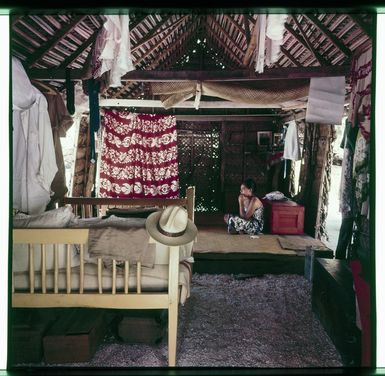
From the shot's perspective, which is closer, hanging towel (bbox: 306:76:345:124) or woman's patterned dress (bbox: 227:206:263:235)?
hanging towel (bbox: 306:76:345:124)

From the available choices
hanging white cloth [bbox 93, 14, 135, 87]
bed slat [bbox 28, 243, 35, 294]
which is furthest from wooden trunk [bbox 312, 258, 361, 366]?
hanging white cloth [bbox 93, 14, 135, 87]

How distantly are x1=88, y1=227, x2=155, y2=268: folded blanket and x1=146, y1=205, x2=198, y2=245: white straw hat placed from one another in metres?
0.11

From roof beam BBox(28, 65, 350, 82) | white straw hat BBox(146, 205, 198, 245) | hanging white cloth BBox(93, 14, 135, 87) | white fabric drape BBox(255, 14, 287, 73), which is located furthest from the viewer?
roof beam BBox(28, 65, 350, 82)

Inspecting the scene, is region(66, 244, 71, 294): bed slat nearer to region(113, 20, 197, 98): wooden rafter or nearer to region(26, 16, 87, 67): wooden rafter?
region(26, 16, 87, 67): wooden rafter

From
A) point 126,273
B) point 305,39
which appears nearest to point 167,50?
point 305,39

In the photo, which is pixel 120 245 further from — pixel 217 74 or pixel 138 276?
pixel 217 74

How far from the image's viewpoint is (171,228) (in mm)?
2961

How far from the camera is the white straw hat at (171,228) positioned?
2921 mm

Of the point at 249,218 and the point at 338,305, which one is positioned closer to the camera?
the point at 338,305

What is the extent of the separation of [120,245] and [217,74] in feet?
8.89

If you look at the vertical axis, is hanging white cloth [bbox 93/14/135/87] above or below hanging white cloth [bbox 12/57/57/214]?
above

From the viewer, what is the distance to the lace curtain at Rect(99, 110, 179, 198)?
7.93 m

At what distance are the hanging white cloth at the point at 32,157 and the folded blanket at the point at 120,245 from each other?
1377 millimetres

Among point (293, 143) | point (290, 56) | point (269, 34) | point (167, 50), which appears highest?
point (167, 50)
